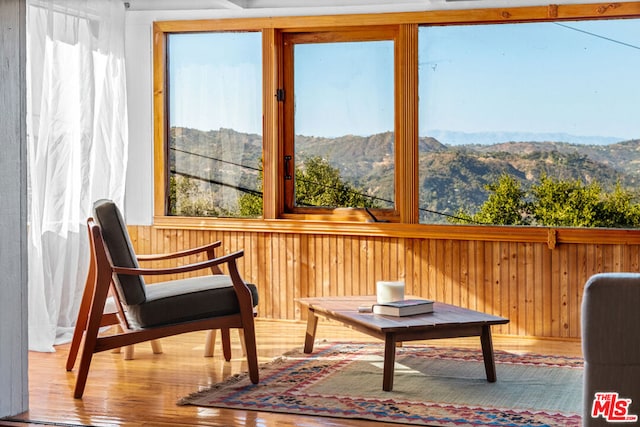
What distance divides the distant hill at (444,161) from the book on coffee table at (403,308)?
155 centimetres

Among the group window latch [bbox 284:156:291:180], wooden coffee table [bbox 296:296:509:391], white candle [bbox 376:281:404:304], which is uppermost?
window latch [bbox 284:156:291:180]

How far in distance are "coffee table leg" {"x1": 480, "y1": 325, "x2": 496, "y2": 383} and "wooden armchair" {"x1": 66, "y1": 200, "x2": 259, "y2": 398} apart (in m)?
1.16

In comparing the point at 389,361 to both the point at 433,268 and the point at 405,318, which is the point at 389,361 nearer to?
the point at 405,318

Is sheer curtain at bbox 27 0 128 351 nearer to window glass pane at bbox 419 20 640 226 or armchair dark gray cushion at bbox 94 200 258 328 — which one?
armchair dark gray cushion at bbox 94 200 258 328

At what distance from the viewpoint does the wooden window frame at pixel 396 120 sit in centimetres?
602

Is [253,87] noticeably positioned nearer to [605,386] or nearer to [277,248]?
[277,248]

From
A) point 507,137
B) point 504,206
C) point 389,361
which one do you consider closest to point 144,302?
point 389,361

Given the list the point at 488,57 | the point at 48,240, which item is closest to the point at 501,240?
the point at 488,57

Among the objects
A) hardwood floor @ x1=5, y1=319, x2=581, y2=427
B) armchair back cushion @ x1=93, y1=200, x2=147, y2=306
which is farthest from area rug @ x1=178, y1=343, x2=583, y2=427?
armchair back cushion @ x1=93, y1=200, x2=147, y2=306

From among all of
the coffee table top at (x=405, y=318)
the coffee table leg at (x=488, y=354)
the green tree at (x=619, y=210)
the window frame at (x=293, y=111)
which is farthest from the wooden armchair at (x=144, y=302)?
the green tree at (x=619, y=210)

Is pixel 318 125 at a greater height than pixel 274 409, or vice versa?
pixel 318 125

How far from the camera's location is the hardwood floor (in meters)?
4.10

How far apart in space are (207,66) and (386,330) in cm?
308

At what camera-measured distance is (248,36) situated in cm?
674
